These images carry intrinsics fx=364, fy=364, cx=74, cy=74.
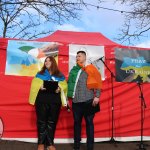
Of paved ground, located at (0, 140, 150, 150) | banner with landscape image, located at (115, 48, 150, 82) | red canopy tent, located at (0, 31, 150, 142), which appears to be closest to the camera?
paved ground, located at (0, 140, 150, 150)

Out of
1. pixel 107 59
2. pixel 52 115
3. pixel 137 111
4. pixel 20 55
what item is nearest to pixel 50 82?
pixel 52 115

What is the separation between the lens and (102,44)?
319 inches

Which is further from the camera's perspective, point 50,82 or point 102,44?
point 102,44

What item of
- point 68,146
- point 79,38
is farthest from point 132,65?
point 68,146

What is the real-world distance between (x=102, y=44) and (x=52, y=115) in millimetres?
2318

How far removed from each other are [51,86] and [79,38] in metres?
2.26

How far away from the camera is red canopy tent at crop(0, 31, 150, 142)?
295 inches

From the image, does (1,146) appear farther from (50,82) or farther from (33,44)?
(33,44)

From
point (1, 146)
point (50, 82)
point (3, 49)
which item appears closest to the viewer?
point (50, 82)

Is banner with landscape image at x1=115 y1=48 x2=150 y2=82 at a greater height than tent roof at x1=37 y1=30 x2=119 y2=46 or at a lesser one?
lesser

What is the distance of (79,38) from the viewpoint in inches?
333

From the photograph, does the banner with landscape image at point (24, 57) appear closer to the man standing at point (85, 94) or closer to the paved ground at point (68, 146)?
the man standing at point (85, 94)

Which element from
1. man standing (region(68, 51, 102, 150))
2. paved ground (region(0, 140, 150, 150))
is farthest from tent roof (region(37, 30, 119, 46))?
paved ground (region(0, 140, 150, 150))

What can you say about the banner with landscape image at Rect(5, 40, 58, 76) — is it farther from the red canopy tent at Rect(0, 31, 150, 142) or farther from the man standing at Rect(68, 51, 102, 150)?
the man standing at Rect(68, 51, 102, 150)
